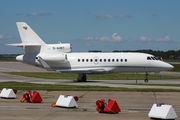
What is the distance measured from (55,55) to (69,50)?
2010 mm

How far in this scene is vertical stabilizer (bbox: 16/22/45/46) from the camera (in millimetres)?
41281

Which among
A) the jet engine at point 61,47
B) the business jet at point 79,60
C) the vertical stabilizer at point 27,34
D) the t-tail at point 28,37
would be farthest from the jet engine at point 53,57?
the vertical stabilizer at point 27,34

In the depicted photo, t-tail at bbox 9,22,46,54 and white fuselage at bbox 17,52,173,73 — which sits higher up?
t-tail at bbox 9,22,46,54

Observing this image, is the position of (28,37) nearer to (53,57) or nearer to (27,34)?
(27,34)

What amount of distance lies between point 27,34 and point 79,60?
Result: 5.97 meters

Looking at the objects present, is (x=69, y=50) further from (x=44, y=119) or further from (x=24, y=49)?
(x=44, y=119)

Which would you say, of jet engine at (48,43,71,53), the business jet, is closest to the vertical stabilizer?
the business jet

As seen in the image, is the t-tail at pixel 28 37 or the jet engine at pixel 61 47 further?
the jet engine at pixel 61 47

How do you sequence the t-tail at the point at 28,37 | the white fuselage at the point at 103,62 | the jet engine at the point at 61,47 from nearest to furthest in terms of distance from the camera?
the white fuselage at the point at 103,62, the t-tail at the point at 28,37, the jet engine at the point at 61,47

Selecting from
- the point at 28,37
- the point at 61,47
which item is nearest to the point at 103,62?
the point at 61,47

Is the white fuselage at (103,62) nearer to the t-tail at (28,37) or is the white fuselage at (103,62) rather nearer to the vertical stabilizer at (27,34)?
the t-tail at (28,37)

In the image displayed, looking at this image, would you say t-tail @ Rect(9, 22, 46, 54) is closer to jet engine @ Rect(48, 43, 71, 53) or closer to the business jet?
the business jet

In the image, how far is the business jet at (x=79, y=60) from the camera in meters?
41.2

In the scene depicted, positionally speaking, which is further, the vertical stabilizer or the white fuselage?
the vertical stabilizer
